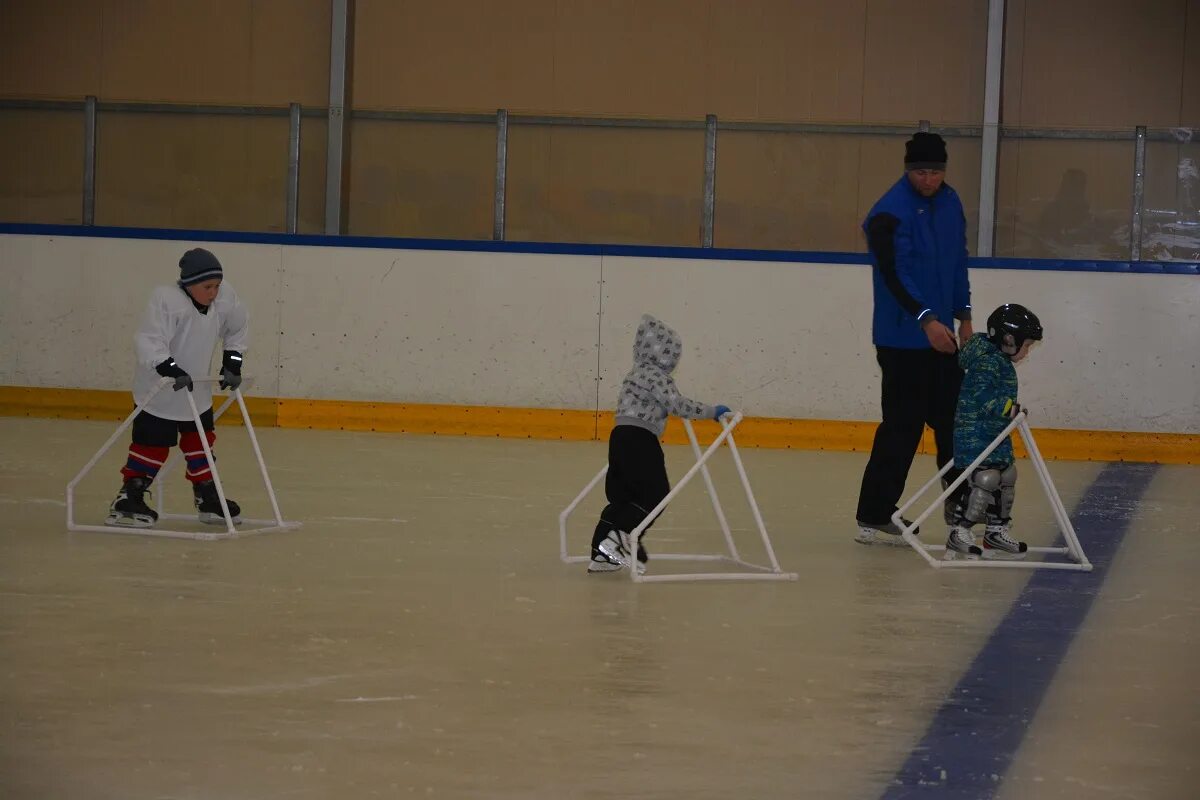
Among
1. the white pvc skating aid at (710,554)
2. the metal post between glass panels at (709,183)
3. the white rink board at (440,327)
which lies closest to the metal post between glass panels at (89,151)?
the white rink board at (440,327)

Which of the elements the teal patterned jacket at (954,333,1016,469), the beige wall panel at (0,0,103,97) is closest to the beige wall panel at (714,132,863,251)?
the teal patterned jacket at (954,333,1016,469)


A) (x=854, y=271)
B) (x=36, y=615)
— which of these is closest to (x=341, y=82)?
(x=854, y=271)

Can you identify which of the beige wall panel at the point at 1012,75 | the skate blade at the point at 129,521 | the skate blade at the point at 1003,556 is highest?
the beige wall panel at the point at 1012,75

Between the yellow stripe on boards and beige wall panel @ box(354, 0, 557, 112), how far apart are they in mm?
4226

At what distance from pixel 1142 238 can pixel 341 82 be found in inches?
263

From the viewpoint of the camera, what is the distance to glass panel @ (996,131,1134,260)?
10.9m

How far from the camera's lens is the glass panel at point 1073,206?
1095 centimetres

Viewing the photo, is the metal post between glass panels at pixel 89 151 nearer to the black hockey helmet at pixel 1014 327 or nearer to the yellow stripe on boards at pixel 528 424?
the yellow stripe on boards at pixel 528 424

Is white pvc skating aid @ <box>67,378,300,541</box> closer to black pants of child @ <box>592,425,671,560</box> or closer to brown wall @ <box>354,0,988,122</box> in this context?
black pants of child @ <box>592,425,671,560</box>

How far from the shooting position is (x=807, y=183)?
11.6 m

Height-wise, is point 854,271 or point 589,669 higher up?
point 854,271

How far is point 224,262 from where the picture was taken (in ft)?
36.9

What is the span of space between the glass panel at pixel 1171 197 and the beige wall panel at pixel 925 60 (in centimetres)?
298

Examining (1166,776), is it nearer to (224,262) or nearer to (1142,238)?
(1142,238)
